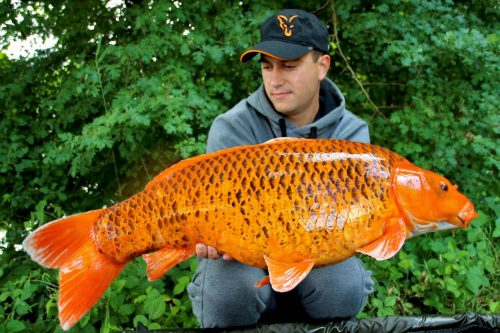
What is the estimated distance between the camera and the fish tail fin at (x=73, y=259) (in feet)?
3.89

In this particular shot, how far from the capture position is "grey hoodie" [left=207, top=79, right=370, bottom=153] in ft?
5.34

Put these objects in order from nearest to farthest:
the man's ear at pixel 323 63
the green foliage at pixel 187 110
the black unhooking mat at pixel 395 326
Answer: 1. the black unhooking mat at pixel 395 326
2. the man's ear at pixel 323 63
3. the green foliage at pixel 187 110

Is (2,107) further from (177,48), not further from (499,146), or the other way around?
(499,146)

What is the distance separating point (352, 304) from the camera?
1.53 meters

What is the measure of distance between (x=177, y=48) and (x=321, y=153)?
1.27m

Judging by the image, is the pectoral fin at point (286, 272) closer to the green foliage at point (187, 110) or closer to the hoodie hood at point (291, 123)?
the hoodie hood at point (291, 123)

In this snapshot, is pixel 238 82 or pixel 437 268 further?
pixel 238 82

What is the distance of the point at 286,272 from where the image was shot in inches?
44.4

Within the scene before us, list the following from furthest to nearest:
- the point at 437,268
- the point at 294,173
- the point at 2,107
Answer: the point at 2,107 → the point at 437,268 → the point at 294,173

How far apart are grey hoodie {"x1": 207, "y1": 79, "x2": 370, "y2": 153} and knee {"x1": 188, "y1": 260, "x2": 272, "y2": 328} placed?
36 cm

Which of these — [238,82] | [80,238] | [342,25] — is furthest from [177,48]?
[80,238]

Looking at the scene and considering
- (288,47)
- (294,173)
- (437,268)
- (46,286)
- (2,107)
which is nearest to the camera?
(294,173)

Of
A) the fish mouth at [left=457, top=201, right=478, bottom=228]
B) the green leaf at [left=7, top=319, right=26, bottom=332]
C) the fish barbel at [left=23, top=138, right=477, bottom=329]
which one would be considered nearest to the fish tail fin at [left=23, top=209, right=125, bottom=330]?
the fish barbel at [left=23, top=138, right=477, bottom=329]

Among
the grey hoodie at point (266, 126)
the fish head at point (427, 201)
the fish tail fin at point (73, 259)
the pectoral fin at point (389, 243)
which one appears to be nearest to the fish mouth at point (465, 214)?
the fish head at point (427, 201)
